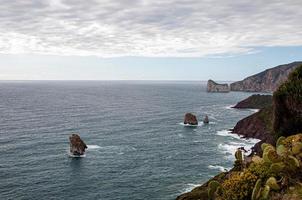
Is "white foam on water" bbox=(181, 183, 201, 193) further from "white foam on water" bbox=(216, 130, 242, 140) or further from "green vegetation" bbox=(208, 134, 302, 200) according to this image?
"white foam on water" bbox=(216, 130, 242, 140)

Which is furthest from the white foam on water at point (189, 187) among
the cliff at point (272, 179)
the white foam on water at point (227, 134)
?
the white foam on water at point (227, 134)

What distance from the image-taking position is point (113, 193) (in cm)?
7144

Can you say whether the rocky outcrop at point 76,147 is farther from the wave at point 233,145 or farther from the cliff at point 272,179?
the cliff at point 272,179

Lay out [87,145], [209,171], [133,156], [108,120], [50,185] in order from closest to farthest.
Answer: [50,185] < [209,171] < [133,156] < [87,145] < [108,120]

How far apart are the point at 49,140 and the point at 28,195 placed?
47.2 metres

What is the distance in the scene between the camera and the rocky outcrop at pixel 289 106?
55.7 meters

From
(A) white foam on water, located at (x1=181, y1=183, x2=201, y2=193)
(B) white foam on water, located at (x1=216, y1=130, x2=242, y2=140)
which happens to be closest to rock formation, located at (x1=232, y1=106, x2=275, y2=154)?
(B) white foam on water, located at (x1=216, y1=130, x2=242, y2=140)

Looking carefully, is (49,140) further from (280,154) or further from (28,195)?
(280,154)

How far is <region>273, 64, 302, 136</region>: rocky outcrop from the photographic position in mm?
55719

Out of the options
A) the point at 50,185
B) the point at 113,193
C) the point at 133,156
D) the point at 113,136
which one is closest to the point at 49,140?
the point at 113,136

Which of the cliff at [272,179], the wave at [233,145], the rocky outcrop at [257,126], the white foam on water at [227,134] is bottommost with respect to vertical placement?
the wave at [233,145]

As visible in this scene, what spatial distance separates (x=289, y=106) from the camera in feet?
188

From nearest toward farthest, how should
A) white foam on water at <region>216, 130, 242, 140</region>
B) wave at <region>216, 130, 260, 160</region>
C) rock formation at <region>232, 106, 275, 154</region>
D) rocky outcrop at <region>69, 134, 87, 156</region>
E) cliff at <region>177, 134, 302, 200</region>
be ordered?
cliff at <region>177, 134, 302, 200</region> → rocky outcrop at <region>69, 134, 87, 156</region> → wave at <region>216, 130, 260, 160</region> → rock formation at <region>232, 106, 275, 154</region> → white foam on water at <region>216, 130, 242, 140</region>

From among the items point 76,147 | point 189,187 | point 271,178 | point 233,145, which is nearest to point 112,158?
point 76,147
